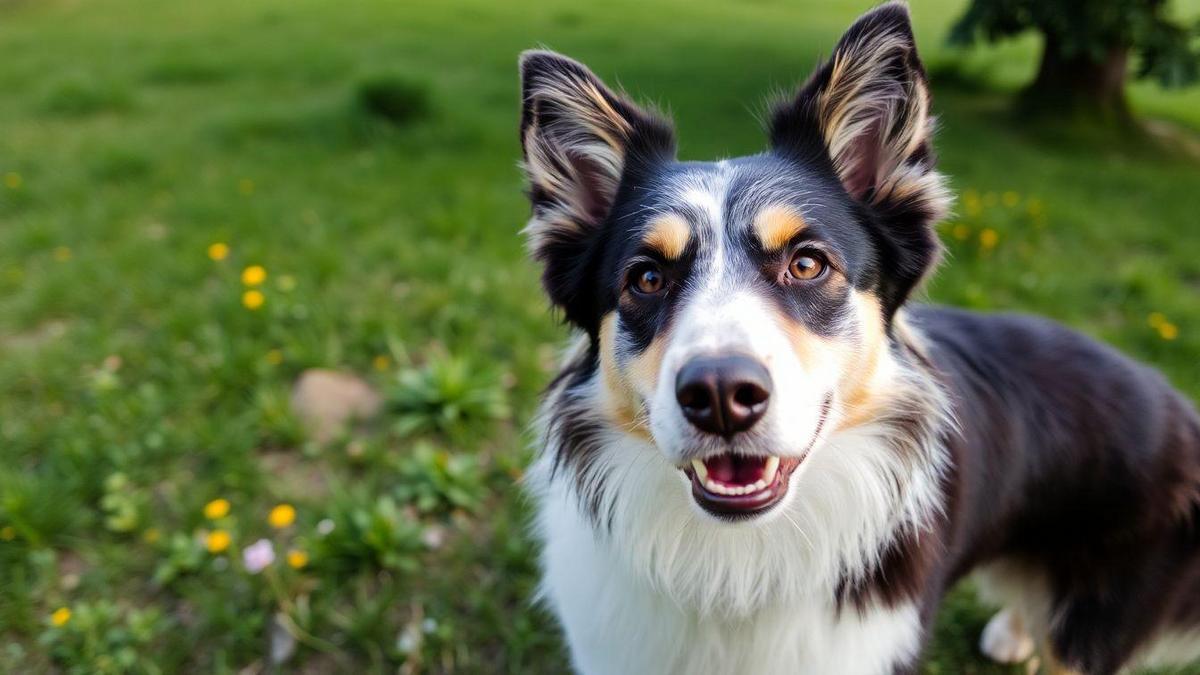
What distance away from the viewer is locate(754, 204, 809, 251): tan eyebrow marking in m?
1.96

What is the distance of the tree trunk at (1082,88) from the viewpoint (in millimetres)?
8180

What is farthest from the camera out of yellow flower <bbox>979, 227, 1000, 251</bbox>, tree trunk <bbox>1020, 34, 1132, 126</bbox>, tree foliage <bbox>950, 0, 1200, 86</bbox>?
tree trunk <bbox>1020, 34, 1132, 126</bbox>

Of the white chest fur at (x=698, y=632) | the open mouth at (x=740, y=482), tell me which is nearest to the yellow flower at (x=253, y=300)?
the white chest fur at (x=698, y=632)

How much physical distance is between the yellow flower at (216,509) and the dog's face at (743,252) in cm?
182

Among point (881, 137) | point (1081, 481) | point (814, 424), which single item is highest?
point (881, 137)

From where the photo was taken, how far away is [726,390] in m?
1.56

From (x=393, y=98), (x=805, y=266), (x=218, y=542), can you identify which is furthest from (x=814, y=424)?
(x=393, y=98)

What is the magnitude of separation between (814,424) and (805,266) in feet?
1.55

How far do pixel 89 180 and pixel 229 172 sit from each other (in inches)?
42.6

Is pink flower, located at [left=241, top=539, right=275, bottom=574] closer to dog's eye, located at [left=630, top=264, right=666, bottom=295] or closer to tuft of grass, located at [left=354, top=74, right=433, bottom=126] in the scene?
dog's eye, located at [left=630, top=264, right=666, bottom=295]

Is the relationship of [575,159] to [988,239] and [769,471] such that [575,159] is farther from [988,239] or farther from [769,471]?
[988,239]

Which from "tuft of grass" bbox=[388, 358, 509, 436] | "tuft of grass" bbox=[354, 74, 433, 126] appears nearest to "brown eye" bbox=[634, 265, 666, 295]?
"tuft of grass" bbox=[388, 358, 509, 436]

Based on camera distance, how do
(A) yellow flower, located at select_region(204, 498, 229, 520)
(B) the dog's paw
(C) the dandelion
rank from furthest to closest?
(C) the dandelion → (A) yellow flower, located at select_region(204, 498, 229, 520) → (B) the dog's paw

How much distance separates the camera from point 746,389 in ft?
5.16
